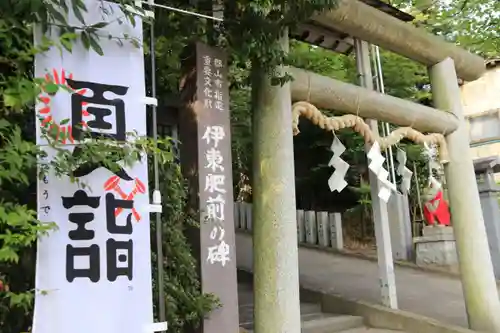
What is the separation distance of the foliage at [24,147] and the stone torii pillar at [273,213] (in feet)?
5.55

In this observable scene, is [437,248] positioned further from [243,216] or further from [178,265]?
[178,265]

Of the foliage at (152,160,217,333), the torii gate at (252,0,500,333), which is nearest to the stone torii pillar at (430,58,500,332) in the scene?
the torii gate at (252,0,500,333)

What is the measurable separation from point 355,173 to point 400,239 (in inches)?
75.8

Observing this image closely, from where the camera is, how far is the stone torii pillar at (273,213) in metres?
4.19

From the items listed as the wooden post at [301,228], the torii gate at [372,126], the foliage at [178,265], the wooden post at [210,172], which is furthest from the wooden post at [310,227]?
the foliage at [178,265]

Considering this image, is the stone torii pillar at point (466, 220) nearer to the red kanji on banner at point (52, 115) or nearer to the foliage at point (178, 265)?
the foliage at point (178, 265)

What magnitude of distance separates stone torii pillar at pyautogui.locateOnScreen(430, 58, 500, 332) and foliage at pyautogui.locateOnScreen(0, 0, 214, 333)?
16.0 feet

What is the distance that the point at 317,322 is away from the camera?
6383 millimetres

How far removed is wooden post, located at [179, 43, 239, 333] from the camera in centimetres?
376

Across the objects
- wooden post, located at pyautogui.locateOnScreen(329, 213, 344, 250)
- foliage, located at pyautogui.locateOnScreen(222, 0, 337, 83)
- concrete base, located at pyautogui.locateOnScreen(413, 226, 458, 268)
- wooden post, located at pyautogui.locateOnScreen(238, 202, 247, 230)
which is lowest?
concrete base, located at pyautogui.locateOnScreen(413, 226, 458, 268)

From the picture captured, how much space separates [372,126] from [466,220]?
5.56ft

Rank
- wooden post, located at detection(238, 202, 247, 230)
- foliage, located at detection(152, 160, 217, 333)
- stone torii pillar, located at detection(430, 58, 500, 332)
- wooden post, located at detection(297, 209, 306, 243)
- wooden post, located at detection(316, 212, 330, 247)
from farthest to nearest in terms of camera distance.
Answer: wooden post, located at detection(238, 202, 247, 230) < wooden post, located at detection(297, 209, 306, 243) < wooden post, located at detection(316, 212, 330, 247) < stone torii pillar, located at detection(430, 58, 500, 332) < foliage, located at detection(152, 160, 217, 333)

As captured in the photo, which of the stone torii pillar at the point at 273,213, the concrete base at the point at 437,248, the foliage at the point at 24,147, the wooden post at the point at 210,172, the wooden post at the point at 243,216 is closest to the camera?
the foliage at the point at 24,147

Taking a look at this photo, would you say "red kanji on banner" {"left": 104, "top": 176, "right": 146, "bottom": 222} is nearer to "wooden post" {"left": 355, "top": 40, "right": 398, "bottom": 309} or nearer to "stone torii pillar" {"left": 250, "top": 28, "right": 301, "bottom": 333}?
"stone torii pillar" {"left": 250, "top": 28, "right": 301, "bottom": 333}
